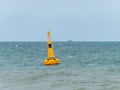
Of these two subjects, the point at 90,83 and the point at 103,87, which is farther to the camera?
the point at 90,83

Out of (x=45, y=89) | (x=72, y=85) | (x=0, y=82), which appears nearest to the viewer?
(x=45, y=89)

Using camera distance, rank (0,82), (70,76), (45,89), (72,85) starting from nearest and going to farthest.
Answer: (45,89) < (72,85) < (0,82) < (70,76)

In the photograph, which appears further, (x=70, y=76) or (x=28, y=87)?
(x=70, y=76)

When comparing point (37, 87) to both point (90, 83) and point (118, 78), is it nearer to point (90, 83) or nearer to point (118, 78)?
point (90, 83)

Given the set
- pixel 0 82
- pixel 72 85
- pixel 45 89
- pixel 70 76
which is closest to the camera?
pixel 45 89

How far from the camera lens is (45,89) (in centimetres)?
2023

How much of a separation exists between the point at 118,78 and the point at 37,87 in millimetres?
5800

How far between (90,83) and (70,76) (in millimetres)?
3939

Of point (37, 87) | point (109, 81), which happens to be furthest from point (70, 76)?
point (37, 87)

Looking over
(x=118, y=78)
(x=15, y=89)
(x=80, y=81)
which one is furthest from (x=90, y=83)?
(x=15, y=89)

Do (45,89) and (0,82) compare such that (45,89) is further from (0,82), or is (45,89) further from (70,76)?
(70,76)

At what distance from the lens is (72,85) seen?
70.8 feet

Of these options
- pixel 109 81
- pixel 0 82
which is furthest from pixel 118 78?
pixel 0 82

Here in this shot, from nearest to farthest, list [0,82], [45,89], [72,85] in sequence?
1. [45,89]
2. [72,85]
3. [0,82]
